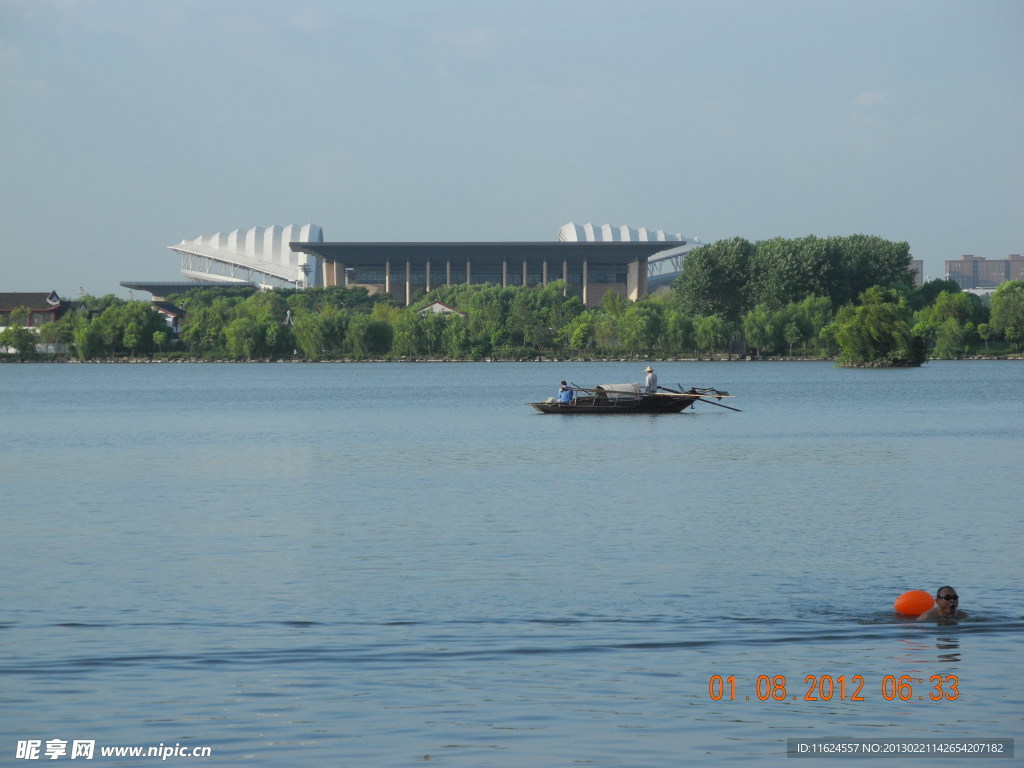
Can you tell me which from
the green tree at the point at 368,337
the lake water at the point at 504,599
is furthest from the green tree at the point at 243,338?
the lake water at the point at 504,599

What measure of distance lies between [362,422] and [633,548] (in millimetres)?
28021

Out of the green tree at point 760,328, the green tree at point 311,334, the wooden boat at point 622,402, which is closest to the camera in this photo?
the wooden boat at point 622,402

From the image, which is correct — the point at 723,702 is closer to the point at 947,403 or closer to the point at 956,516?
the point at 956,516

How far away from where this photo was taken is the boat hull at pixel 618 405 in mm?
44562

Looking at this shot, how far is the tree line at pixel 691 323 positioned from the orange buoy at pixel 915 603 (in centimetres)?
7179

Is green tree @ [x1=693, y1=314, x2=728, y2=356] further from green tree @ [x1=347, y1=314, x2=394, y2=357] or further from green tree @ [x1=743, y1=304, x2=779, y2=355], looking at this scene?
green tree @ [x1=347, y1=314, x2=394, y2=357]

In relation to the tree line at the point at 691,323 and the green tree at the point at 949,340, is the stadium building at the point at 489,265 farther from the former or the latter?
the green tree at the point at 949,340

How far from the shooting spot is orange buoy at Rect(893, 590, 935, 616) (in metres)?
12.5

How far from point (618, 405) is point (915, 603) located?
32242mm

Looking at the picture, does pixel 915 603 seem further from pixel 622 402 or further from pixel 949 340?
pixel 949 340

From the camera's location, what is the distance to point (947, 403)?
50.5 meters

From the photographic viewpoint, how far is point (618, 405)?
1763 inches

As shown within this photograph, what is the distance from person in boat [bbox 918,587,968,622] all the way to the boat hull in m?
31.9

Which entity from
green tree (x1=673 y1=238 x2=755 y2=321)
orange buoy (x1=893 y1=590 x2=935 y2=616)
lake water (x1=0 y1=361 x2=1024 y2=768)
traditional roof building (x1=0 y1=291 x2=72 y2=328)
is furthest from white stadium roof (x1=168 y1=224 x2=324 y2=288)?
orange buoy (x1=893 y1=590 x2=935 y2=616)
